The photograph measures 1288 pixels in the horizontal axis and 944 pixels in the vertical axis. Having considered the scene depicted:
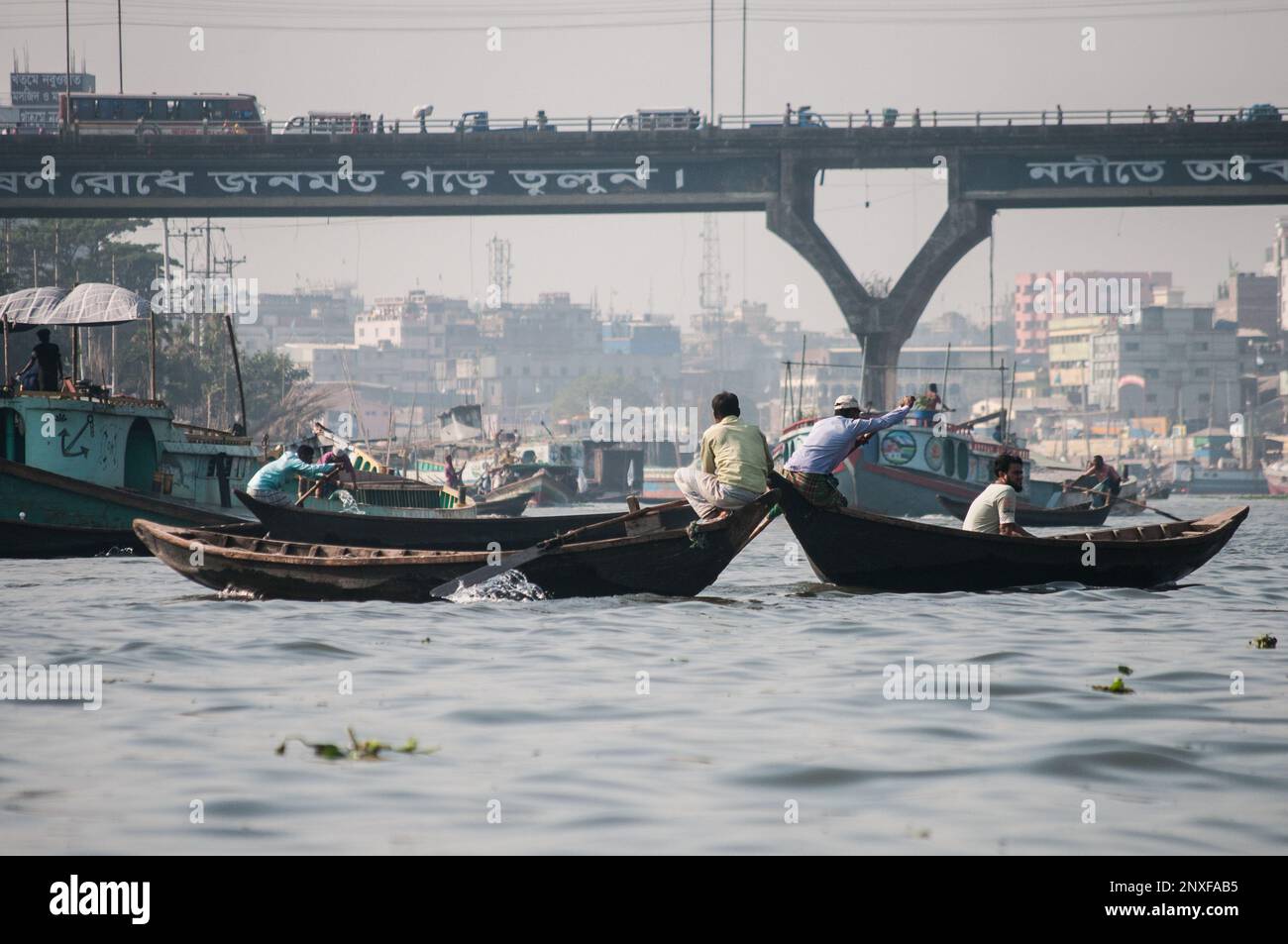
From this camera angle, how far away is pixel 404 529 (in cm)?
1742

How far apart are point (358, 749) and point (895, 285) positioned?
140 ft

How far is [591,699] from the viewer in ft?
28.1

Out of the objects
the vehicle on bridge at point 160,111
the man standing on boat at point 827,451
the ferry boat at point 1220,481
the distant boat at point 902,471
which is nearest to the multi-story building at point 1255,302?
the ferry boat at point 1220,481

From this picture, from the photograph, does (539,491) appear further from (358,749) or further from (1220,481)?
(358,749)

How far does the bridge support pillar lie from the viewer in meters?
47.1

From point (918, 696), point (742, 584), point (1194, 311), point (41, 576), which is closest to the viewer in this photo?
point (918, 696)

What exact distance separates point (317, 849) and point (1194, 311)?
11962 cm

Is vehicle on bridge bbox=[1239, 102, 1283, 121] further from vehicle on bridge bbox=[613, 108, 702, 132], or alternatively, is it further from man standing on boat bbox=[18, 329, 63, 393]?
man standing on boat bbox=[18, 329, 63, 393]

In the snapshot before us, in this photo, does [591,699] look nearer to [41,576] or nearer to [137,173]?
[41,576]

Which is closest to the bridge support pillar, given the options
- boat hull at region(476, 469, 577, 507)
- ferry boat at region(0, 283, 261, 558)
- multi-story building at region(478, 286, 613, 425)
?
boat hull at region(476, 469, 577, 507)

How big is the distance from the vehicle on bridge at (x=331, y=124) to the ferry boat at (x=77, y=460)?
2681cm

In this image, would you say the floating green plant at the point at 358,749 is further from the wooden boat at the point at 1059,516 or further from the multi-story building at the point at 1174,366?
the multi-story building at the point at 1174,366

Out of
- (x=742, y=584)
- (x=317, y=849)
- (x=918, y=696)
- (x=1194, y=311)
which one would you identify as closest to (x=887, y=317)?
(x=742, y=584)
